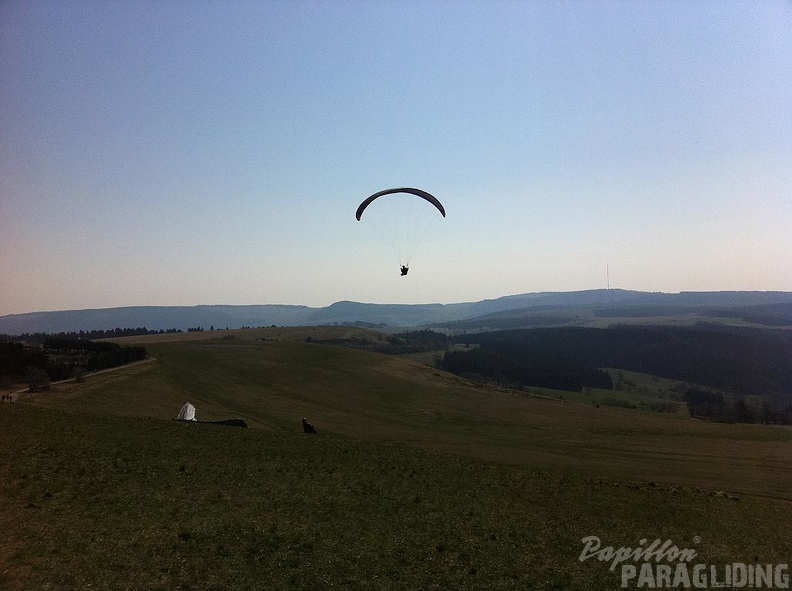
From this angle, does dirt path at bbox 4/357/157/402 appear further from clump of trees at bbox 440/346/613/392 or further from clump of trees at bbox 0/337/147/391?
clump of trees at bbox 440/346/613/392

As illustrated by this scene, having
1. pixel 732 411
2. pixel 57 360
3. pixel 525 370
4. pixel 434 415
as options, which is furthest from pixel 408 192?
pixel 525 370

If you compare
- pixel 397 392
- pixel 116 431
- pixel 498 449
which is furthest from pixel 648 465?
pixel 397 392

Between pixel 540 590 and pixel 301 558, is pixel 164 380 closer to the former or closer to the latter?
pixel 301 558

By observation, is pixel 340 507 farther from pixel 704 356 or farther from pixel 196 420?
pixel 704 356

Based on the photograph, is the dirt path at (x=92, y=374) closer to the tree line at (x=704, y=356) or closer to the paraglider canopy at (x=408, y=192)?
the paraglider canopy at (x=408, y=192)

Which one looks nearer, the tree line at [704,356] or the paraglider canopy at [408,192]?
the paraglider canopy at [408,192]

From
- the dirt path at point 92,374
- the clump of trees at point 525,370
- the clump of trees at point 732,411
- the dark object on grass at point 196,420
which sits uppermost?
the dirt path at point 92,374

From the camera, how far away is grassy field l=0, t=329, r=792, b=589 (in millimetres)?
14164

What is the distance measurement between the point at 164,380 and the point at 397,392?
33.7 m

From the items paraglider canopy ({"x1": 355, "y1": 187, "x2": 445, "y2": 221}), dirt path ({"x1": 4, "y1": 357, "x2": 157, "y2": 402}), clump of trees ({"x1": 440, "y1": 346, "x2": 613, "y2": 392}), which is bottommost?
clump of trees ({"x1": 440, "y1": 346, "x2": 613, "y2": 392})

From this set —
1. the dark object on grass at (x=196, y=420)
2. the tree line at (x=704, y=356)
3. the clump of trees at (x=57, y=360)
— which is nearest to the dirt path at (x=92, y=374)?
the clump of trees at (x=57, y=360)

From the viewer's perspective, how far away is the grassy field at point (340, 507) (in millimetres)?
14164

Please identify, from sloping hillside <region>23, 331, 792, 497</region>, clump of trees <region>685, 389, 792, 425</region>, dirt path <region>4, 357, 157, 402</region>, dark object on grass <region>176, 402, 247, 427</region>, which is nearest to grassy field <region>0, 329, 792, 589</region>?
sloping hillside <region>23, 331, 792, 497</region>

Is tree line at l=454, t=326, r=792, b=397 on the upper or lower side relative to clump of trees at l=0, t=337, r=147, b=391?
lower
